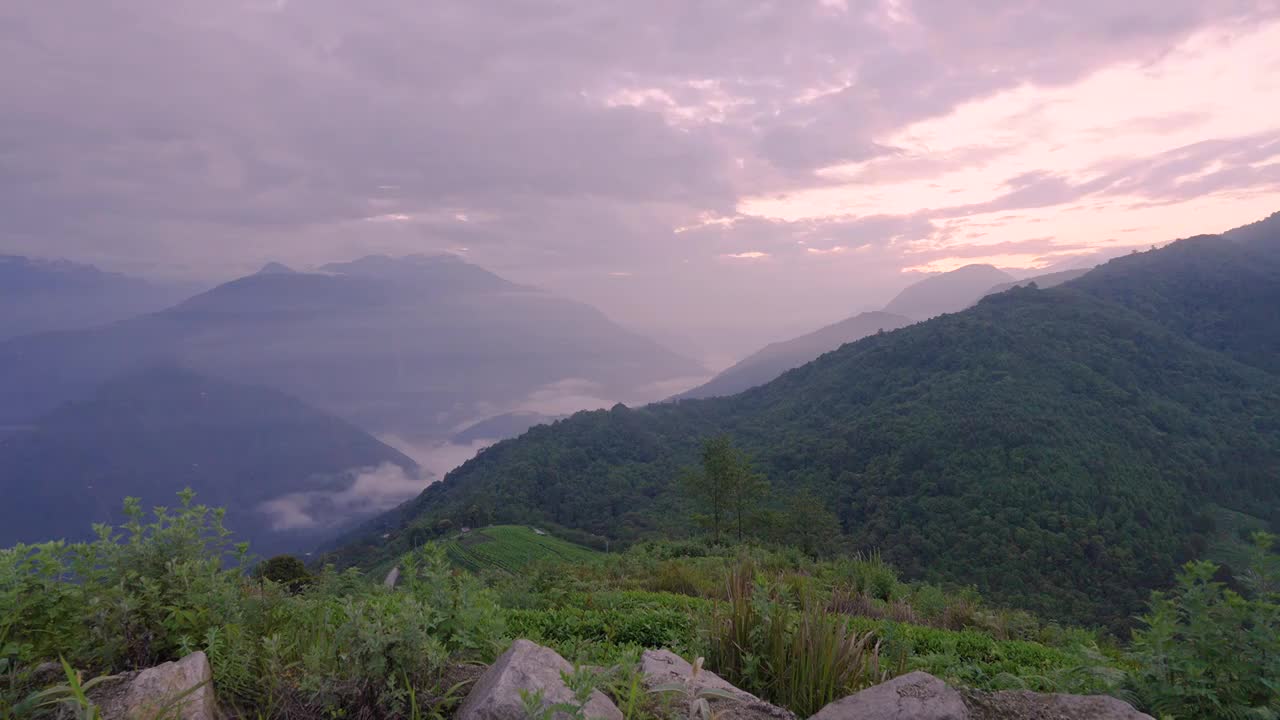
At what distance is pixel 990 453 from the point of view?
56.8 meters

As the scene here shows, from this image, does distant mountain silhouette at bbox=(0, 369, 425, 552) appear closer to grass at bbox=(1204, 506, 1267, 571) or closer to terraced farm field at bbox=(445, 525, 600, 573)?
terraced farm field at bbox=(445, 525, 600, 573)

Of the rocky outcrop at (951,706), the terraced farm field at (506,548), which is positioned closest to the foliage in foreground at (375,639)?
the rocky outcrop at (951,706)

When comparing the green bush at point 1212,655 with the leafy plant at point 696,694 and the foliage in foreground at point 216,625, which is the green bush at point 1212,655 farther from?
the foliage in foreground at point 216,625

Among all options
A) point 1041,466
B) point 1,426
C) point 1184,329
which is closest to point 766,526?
point 1041,466

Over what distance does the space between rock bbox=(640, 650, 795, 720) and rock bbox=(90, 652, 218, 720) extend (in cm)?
183

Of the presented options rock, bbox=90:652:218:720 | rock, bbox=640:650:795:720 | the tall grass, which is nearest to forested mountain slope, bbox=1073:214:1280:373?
the tall grass

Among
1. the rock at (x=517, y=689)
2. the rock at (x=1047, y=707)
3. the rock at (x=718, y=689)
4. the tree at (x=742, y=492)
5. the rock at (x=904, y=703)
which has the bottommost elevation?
the tree at (x=742, y=492)

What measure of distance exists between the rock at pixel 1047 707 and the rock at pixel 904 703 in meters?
0.13

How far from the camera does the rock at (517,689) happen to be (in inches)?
92.4

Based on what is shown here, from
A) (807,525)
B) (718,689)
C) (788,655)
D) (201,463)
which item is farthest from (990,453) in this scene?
(201,463)

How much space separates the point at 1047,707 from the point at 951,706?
565 mm

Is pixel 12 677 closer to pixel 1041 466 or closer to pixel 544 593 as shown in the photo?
pixel 544 593

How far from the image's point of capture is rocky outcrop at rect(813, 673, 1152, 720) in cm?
269

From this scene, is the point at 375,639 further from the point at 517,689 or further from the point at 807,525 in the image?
the point at 807,525
